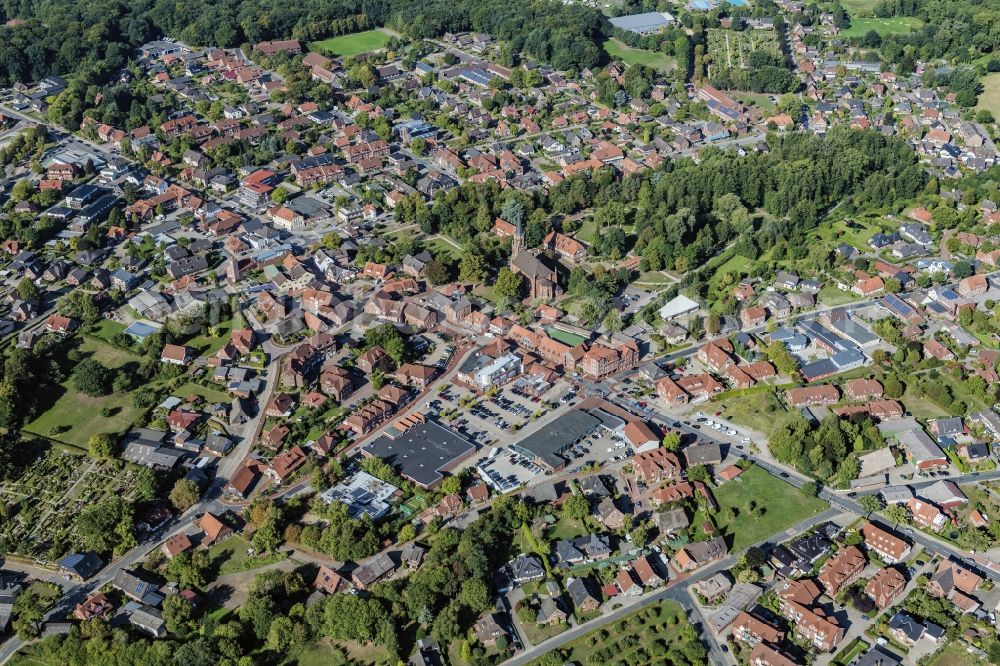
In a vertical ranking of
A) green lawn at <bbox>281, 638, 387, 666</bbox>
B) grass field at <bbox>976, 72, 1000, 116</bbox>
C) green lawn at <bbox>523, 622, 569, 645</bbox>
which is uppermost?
grass field at <bbox>976, 72, 1000, 116</bbox>

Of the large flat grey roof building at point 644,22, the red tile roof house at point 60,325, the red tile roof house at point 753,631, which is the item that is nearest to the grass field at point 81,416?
the red tile roof house at point 60,325

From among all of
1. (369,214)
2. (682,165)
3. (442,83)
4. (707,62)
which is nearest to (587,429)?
(369,214)

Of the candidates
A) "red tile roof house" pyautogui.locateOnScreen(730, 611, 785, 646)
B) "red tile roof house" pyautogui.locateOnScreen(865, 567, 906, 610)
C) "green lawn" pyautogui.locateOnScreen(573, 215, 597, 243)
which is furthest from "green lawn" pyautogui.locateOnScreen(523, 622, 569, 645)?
"green lawn" pyautogui.locateOnScreen(573, 215, 597, 243)

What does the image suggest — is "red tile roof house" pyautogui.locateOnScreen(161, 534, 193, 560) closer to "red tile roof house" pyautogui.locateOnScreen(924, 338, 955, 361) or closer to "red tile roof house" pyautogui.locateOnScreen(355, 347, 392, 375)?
"red tile roof house" pyautogui.locateOnScreen(355, 347, 392, 375)

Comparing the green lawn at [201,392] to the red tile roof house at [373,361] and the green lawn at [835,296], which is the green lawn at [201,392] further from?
the green lawn at [835,296]

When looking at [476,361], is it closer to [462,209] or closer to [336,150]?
[462,209]

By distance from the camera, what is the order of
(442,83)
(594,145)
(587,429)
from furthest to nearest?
(442,83) → (594,145) → (587,429)

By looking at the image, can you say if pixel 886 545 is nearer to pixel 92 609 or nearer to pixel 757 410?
pixel 757 410

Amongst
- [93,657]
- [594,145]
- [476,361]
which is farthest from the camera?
[594,145]
